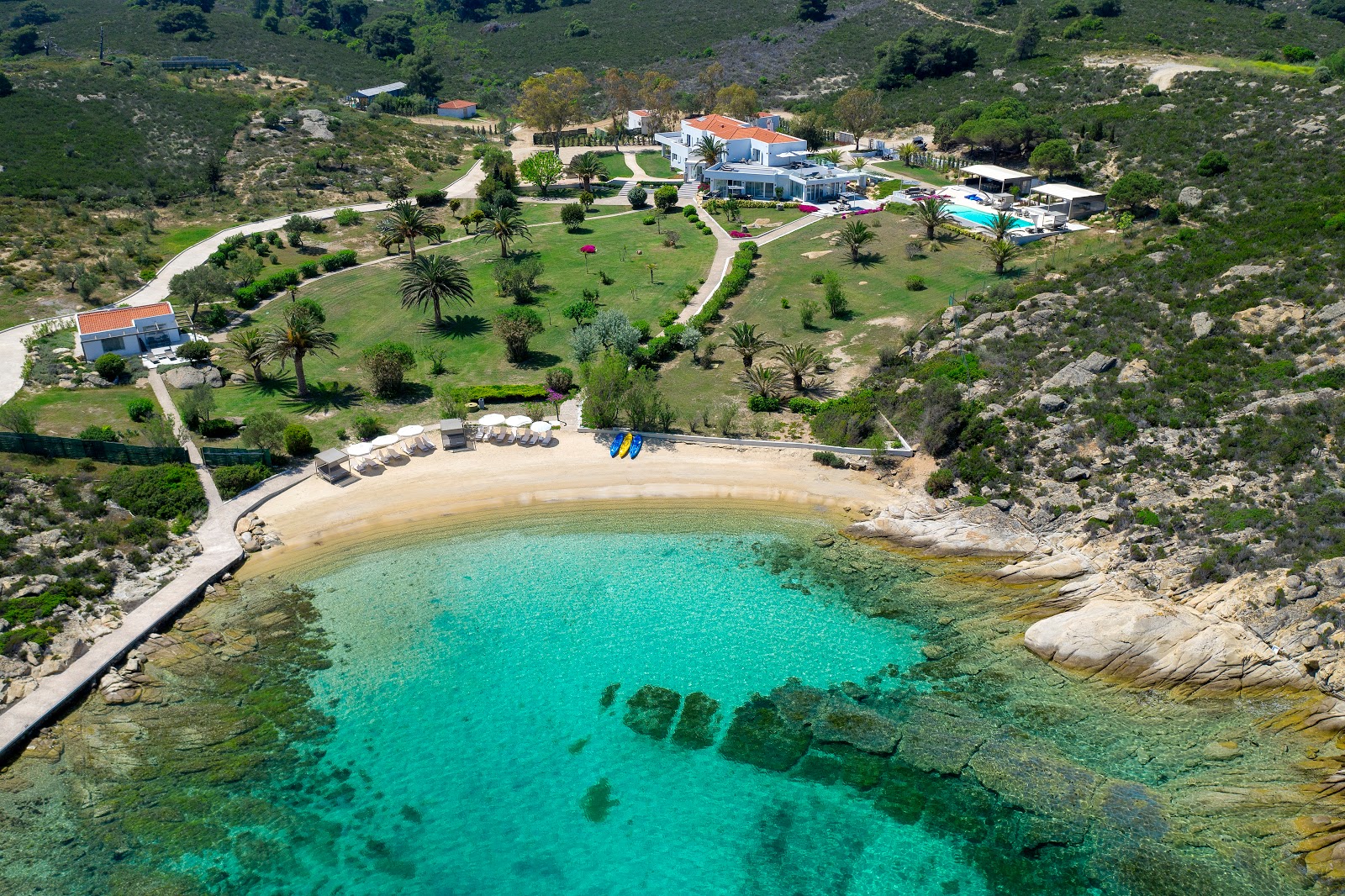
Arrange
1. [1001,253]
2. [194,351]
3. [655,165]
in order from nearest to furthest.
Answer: [194,351] → [1001,253] → [655,165]

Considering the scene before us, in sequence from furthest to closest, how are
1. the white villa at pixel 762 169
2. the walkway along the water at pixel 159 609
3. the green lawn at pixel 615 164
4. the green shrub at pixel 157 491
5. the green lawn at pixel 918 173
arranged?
the green lawn at pixel 615 164 < the green lawn at pixel 918 173 < the white villa at pixel 762 169 < the green shrub at pixel 157 491 < the walkway along the water at pixel 159 609

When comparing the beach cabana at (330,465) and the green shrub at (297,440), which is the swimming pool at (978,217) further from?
the green shrub at (297,440)

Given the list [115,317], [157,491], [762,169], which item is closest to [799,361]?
[157,491]

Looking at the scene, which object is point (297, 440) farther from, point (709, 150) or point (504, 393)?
point (709, 150)

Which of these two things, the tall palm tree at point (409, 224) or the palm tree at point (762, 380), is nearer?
the palm tree at point (762, 380)

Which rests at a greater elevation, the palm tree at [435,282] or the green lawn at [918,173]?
the green lawn at [918,173]

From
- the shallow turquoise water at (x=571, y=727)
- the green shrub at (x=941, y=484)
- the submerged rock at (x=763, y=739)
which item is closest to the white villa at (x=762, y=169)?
the green shrub at (x=941, y=484)

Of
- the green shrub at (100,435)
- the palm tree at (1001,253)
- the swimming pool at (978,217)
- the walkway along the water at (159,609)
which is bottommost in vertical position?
the walkway along the water at (159,609)

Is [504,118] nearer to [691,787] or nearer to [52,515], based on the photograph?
[52,515]

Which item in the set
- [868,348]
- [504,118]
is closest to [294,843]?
[868,348]
